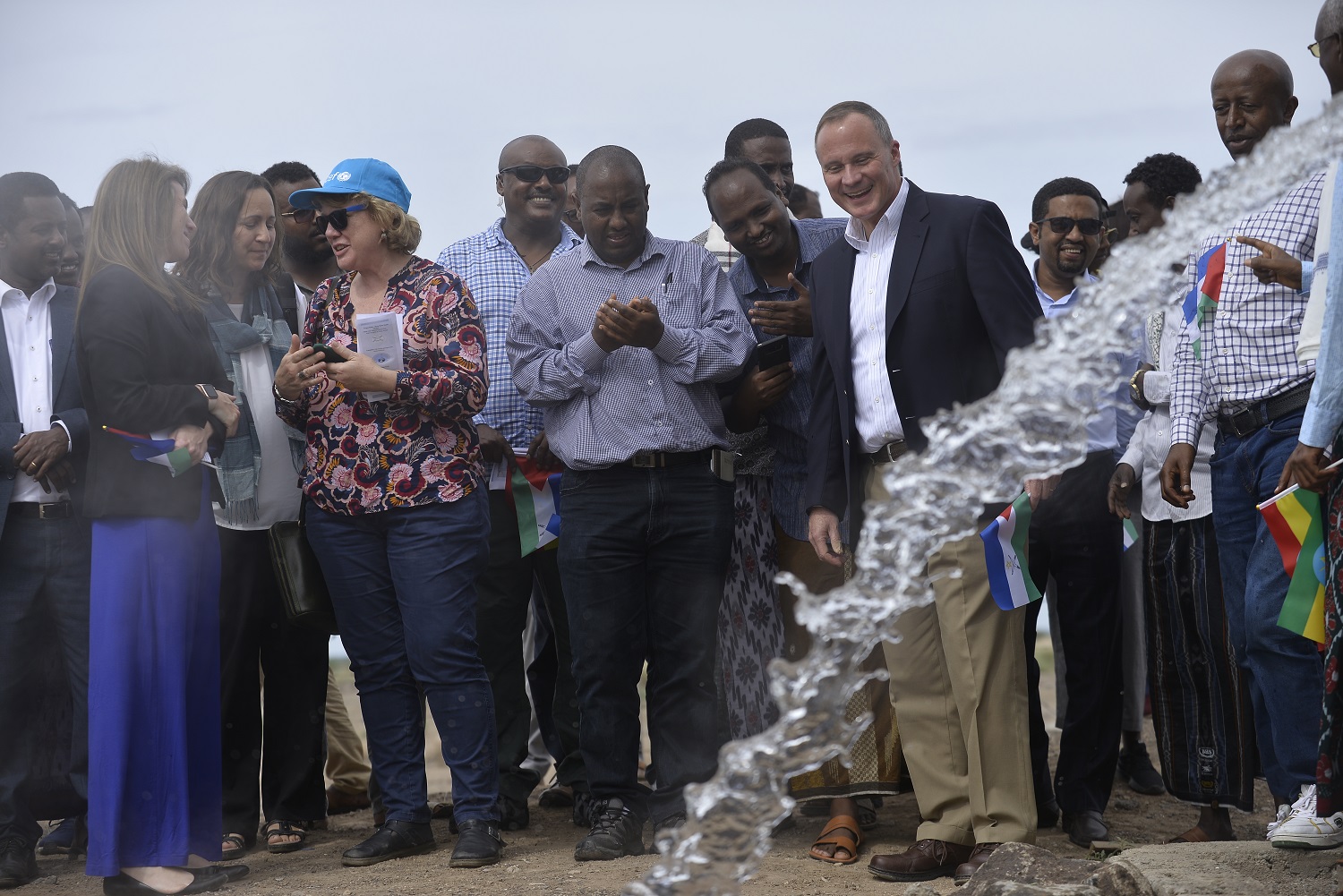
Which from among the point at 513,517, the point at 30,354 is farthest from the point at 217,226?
the point at 513,517

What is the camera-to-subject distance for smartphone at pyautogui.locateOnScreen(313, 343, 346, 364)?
486cm

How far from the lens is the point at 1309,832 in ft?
12.7

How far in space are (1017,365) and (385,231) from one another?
7.78 feet

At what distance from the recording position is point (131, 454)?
181 inches

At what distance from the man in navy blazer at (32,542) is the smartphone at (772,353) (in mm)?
2406

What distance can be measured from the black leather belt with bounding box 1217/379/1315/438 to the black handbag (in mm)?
Answer: 3131

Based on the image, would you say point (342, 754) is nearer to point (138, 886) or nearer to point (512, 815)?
point (512, 815)

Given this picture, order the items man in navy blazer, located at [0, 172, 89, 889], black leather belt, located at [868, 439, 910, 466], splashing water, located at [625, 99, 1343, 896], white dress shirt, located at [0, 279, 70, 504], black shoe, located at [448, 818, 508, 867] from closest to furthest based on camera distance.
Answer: splashing water, located at [625, 99, 1343, 896]
black leather belt, located at [868, 439, 910, 466]
black shoe, located at [448, 818, 508, 867]
man in navy blazer, located at [0, 172, 89, 889]
white dress shirt, located at [0, 279, 70, 504]

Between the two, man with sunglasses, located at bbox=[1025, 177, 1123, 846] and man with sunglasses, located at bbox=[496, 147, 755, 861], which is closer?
man with sunglasses, located at bbox=[496, 147, 755, 861]

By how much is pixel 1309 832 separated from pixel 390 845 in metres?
2.93

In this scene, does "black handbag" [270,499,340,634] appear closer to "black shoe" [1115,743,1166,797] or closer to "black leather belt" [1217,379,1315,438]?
"black leather belt" [1217,379,1315,438]

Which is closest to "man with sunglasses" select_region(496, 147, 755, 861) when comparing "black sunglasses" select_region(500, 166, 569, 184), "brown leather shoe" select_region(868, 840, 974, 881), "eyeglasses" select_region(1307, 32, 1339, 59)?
"brown leather shoe" select_region(868, 840, 974, 881)

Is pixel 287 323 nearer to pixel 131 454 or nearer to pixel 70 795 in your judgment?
pixel 131 454

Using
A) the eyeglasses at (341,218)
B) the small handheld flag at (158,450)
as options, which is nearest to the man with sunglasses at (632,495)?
the eyeglasses at (341,218)
